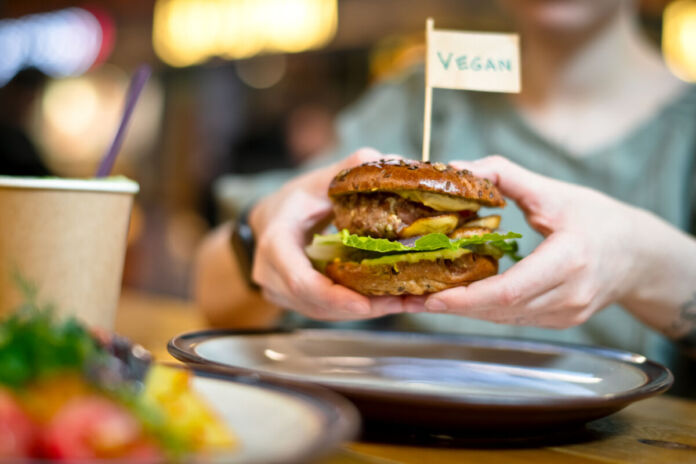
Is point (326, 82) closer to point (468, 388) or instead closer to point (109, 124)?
point (109, 124)

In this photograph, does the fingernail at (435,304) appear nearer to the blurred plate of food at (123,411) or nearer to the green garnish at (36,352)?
the blurred plate of food at (123,411)

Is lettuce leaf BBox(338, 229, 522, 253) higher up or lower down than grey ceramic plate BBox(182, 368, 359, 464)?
higher up

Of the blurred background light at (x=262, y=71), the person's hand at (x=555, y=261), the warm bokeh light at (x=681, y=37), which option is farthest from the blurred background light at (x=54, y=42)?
the person's hand at (x=555, y=261)

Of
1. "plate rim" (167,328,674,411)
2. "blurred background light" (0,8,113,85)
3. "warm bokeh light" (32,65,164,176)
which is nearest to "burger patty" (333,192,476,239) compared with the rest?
"plate rim" (167,328,674,411)

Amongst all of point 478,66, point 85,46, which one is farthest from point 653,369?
point 85,46

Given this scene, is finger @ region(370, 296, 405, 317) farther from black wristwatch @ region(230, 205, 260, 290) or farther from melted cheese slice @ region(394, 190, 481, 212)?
black wristwatch @ region(230, 205, 260, 290)

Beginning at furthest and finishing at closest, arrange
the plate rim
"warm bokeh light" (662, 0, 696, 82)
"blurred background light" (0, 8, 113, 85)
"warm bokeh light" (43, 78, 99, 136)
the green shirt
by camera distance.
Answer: "warm bokeh light" (43, 78, 99, 136), "blurred background light" (0, 8, 113, 85), "warm bokeh light" (662, 0, 696, 82), the green shirt, the plate rim

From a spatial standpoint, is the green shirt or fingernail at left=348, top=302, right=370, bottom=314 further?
the green shirt

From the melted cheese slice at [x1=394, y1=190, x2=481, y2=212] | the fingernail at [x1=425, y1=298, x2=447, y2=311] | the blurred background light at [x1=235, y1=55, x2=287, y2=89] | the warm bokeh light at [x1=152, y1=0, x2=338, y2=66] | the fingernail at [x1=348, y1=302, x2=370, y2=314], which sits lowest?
the fingernail at [x1=348, y1=302, x2=370, y2=314]

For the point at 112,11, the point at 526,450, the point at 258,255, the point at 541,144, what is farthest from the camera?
the point at 112,11
